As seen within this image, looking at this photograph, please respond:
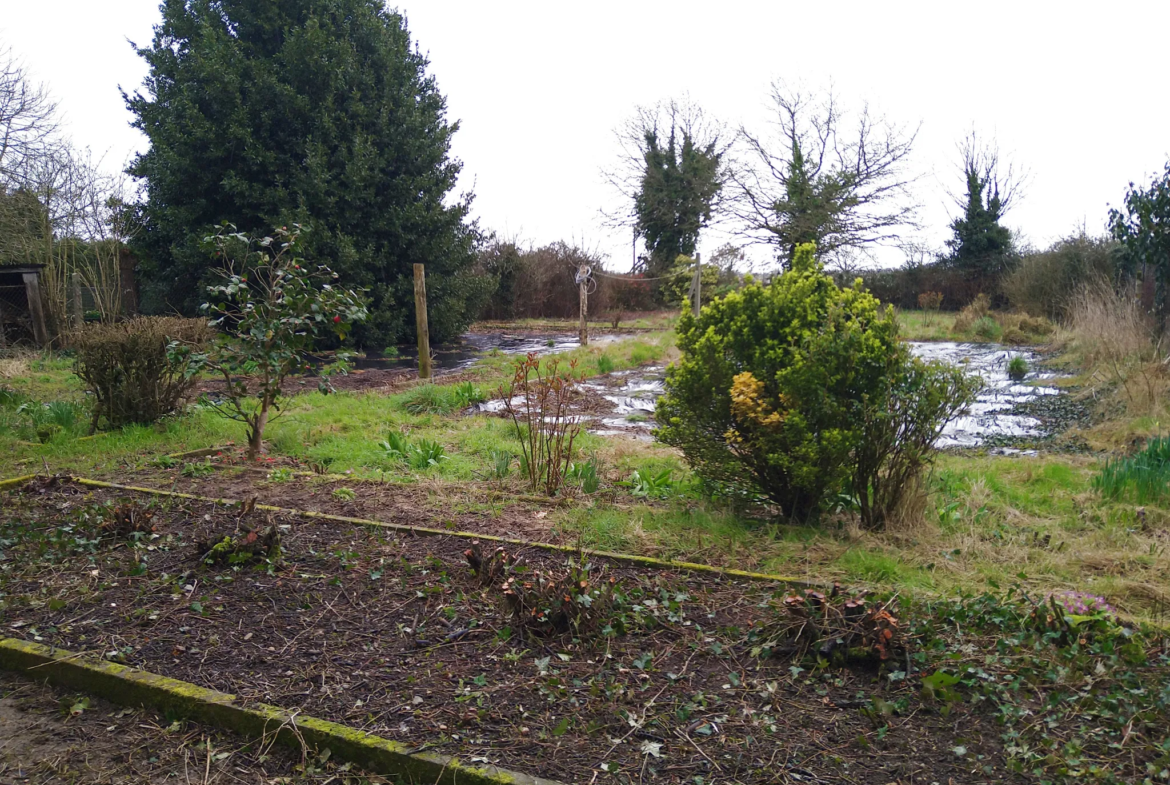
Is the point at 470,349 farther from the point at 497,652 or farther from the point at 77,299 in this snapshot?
the point at 497,652

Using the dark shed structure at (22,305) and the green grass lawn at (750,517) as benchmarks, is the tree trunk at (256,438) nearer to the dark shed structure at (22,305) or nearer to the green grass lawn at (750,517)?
the green grass lawn at (750,517)

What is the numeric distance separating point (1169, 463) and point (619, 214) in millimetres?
29607

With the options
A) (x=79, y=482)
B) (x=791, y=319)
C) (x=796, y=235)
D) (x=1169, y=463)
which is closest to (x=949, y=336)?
(x=796, y=235)

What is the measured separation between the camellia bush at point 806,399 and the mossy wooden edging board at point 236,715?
2368 millimetres

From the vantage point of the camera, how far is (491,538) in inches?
158

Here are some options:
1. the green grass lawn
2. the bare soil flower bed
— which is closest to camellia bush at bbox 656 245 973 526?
the green grass lawn

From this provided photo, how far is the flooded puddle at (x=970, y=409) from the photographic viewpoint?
7.80 m

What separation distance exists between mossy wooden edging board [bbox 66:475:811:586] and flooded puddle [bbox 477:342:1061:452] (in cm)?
177

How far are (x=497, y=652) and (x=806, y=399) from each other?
2082 millimetres

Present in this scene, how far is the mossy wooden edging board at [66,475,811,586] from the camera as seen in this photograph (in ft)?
11.5

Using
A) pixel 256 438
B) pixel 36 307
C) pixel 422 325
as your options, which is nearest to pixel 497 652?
pixel 256 438

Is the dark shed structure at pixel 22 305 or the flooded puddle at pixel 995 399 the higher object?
the dark shed structure at pixel 22 305

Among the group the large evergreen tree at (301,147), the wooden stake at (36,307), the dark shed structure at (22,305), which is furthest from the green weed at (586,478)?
the dark shed structure at (22,305)

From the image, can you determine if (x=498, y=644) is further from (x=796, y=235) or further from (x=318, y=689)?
(x=796, y=235)
